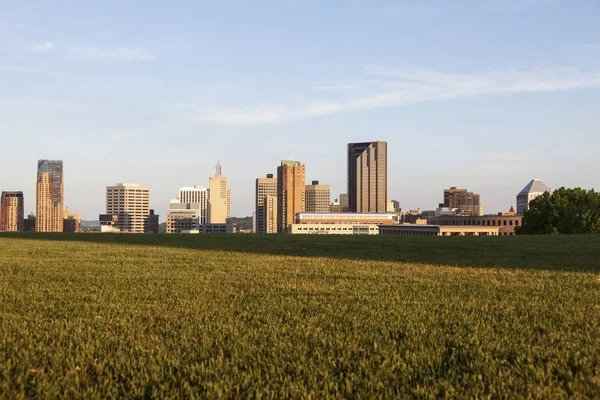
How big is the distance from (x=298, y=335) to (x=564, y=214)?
8059 cm

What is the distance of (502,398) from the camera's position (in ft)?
16.1

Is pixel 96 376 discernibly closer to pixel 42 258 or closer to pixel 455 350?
pixel 455 350

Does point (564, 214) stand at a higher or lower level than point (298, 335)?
higher

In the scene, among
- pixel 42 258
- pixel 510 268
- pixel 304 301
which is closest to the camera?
pixel 304 301

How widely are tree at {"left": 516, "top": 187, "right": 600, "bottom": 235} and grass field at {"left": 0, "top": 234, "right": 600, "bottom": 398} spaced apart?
2495 inches

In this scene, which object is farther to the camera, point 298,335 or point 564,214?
point 564,214

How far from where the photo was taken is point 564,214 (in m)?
78.3

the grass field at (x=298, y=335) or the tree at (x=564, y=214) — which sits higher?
the tree at (x=564, y=214)

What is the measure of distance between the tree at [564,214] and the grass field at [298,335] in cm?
6337

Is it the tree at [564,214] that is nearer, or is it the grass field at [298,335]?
the grass field at [298,335]

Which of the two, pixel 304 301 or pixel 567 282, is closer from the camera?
pixel 304 301

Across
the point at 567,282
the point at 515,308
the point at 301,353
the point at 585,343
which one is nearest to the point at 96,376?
the point at 301,353

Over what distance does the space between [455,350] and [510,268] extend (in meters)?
9.51

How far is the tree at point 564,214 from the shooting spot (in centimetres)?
6969
